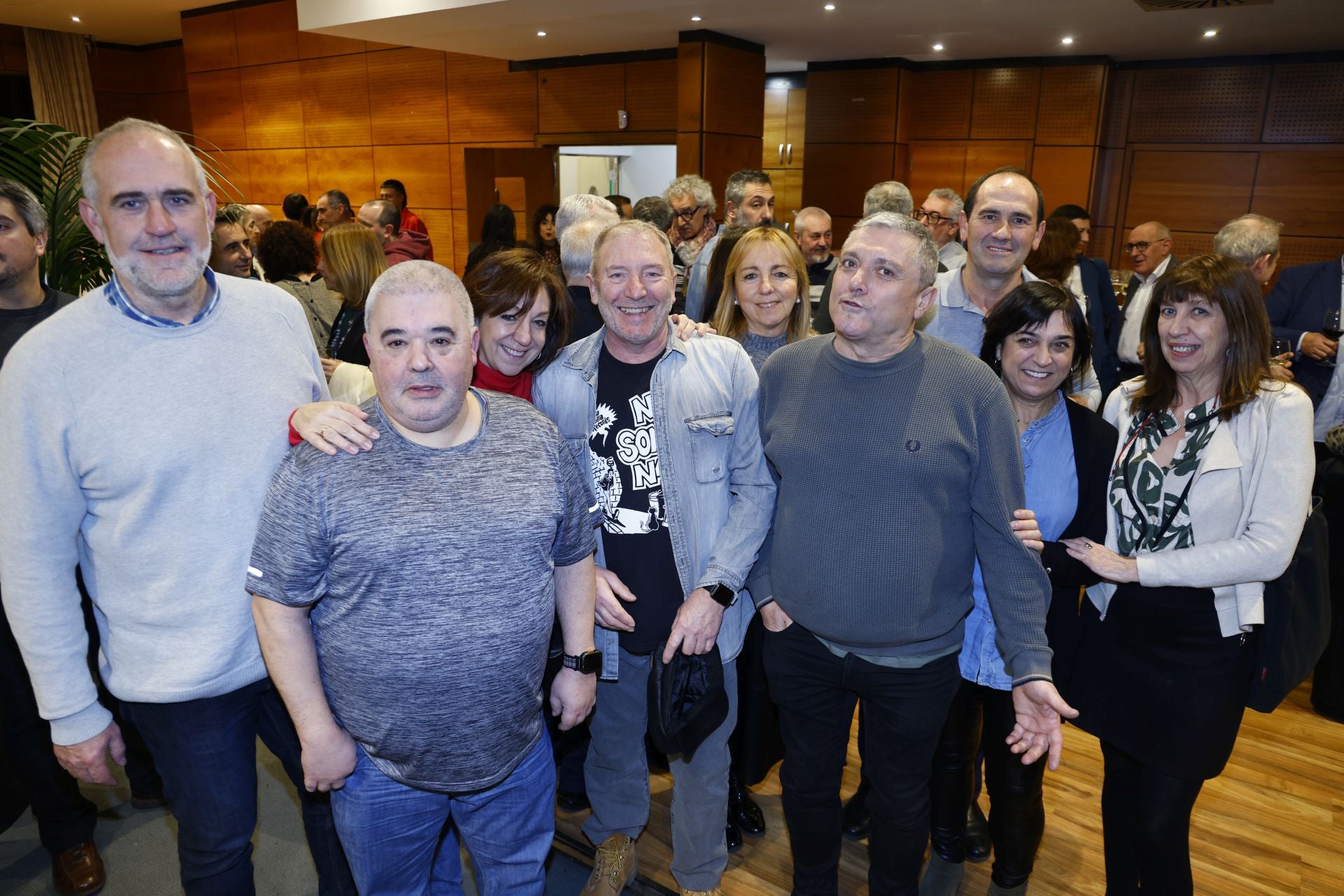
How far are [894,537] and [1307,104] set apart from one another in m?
8.42

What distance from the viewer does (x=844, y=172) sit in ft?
29.8

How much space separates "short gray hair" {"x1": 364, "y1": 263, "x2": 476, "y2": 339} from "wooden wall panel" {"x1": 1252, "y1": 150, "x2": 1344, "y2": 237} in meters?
8.81

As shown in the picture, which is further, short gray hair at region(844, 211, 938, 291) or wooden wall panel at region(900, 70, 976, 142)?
wooden wall panel at region(900, 70, 976, 142)

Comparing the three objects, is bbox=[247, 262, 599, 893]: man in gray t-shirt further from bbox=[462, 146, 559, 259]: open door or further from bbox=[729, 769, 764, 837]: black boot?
bbox=[462, 146, 559, 259]: open door

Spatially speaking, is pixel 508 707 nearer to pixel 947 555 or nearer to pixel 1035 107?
pixel 947 555

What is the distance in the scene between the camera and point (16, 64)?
10852 millimetres

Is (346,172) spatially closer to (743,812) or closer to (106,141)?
(106,141)

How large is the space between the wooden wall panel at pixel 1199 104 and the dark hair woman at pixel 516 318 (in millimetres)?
8206

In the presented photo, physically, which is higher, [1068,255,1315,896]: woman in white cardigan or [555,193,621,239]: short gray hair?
[555,193,621,239]: short gray hair

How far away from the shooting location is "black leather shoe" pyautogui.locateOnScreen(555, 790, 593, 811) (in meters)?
2.71

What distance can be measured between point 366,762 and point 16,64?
1366 cm

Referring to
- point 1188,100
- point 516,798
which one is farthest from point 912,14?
point 516,798

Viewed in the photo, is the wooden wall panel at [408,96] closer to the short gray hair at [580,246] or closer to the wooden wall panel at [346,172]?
the wooden wall panel at [346,172]

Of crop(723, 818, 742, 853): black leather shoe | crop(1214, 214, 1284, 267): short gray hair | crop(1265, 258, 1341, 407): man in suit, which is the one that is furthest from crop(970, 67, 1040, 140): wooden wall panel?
crop(723, 818, 742, 853): black leather shoe
